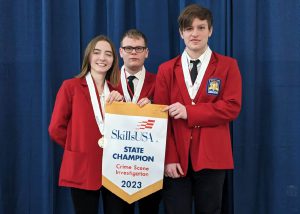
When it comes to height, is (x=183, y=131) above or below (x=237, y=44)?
below

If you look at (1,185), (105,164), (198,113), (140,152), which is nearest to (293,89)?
(198,113)

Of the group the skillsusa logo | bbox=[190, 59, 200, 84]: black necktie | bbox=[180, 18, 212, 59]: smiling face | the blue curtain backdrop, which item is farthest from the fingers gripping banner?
the blue curtain backdrop

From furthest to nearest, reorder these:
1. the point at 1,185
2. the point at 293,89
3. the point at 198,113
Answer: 1. the point at 1,185
2. the point at 293,89
3. the point at 198,113

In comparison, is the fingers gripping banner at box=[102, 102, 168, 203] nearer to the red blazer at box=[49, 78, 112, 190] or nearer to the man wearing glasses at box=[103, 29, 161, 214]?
the red blazer at box=[49, 78, 112, 190]

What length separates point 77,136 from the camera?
2219mm

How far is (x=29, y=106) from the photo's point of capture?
3.15 metres

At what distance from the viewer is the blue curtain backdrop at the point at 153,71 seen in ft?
9.74

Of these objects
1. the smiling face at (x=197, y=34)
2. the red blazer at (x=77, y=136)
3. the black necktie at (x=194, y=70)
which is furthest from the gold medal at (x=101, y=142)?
the smiling face at (x=197, y=34)

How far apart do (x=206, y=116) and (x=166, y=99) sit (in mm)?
326

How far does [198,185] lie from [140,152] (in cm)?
42

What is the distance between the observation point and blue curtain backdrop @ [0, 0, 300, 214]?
9.74 feet

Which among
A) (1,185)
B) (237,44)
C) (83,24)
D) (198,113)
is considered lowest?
(1,185)

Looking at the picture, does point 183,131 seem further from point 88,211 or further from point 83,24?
point 83,24

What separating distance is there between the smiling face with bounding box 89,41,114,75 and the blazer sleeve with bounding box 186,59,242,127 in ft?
2.02
